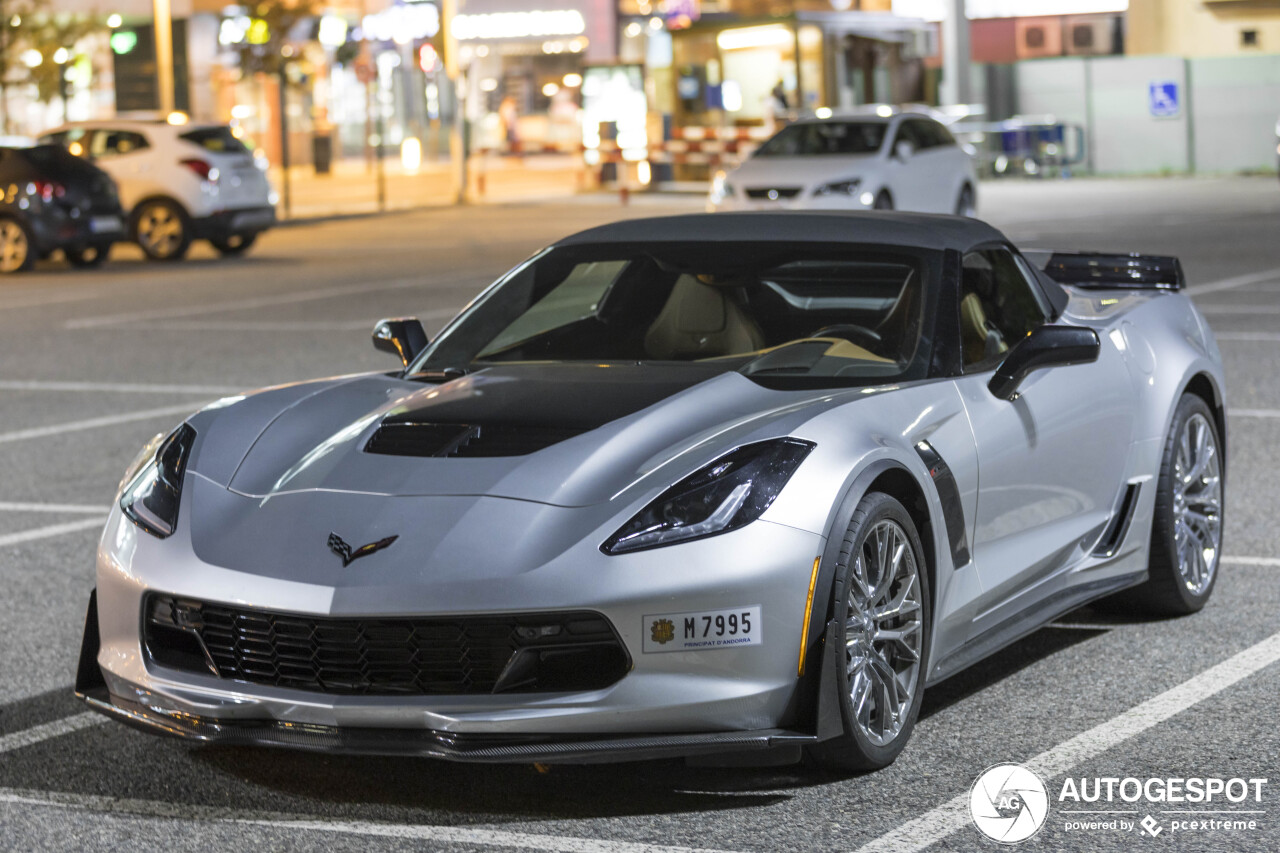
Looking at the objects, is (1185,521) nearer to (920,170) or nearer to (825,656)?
(825,656)

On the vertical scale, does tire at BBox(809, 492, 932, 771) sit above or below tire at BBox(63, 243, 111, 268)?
below

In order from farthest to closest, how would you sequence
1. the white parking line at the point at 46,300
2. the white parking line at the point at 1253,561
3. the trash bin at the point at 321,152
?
the trash bin at the point at 321,152
the white parking line at the point at 46,300
the white parking line at the point at 1253,561

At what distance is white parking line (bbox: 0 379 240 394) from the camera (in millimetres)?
11750

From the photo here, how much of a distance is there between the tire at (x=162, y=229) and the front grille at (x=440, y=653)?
814 inches

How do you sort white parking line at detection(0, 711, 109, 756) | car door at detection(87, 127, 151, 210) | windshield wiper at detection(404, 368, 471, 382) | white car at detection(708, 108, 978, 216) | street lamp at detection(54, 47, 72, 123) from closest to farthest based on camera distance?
white parking line at detection(0, 711, 109, 756) < windshield wiper at detection(404, 368, 471, 382) < white car at detection(708, 108, 978, 216) < car door at detection(87, 127, 151, 210) < street lamp at detection(54, 47, 72, 123)

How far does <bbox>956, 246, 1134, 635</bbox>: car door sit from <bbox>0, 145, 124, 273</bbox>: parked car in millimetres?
18057

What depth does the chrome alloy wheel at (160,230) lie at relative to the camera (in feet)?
79.4

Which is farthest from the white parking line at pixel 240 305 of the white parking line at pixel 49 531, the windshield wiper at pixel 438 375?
the windshield wiper at pixel 438 375

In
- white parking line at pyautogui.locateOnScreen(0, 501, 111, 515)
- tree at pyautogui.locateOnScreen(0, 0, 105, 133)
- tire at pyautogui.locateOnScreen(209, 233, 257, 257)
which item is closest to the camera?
white parking line at pyautogui.locateOnScreen(0, 501, 111, 515)

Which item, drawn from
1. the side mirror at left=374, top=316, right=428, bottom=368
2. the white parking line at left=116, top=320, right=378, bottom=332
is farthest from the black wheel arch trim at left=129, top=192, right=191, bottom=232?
the side mirror at left=374, top=316, right=428, bottom=368

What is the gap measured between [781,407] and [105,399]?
7.73 meters

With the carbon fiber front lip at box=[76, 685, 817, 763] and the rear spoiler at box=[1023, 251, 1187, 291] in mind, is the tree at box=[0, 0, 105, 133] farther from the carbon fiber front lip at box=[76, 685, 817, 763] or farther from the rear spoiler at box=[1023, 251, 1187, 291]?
the carbon fiber front lip at box=[76, 685, 817, 763]

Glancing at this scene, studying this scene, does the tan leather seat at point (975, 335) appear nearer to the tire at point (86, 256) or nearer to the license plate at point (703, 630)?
the license plate at point (703, 630)

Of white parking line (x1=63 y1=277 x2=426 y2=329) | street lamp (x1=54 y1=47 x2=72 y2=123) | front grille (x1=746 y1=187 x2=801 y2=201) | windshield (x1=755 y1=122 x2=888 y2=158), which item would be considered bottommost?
white parking line (x1=63 y1=277 x2=426 y2=329)
